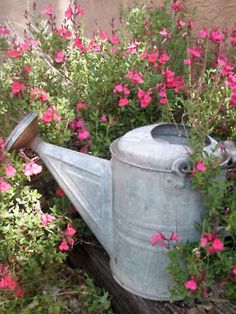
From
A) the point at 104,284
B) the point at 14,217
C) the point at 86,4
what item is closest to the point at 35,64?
the point at 14,217

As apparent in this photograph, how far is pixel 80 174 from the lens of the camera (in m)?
1.86

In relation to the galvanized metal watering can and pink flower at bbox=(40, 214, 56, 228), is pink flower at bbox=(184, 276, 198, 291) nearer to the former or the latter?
the galvanized metal watering can

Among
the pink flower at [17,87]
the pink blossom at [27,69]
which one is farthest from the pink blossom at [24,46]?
the pink flower at [17,87]

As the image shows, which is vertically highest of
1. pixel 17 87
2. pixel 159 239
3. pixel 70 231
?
pixel 17 87

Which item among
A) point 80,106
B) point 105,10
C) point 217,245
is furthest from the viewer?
point 105,10

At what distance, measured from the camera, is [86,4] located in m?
4.42

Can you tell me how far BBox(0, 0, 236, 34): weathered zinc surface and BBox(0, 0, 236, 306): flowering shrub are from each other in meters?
0.42

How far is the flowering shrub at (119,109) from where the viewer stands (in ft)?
5.30

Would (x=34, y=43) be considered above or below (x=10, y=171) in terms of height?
above

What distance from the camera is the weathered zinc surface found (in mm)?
3078

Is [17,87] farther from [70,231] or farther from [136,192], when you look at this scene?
[136,192]

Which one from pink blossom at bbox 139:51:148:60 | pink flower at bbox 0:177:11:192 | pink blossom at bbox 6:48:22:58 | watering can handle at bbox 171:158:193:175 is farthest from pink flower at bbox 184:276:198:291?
pink blossom at bbox 6:48:22:58

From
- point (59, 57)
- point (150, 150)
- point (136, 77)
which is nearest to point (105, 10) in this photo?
point (59, 57)

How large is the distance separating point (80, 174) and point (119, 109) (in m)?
0.56
